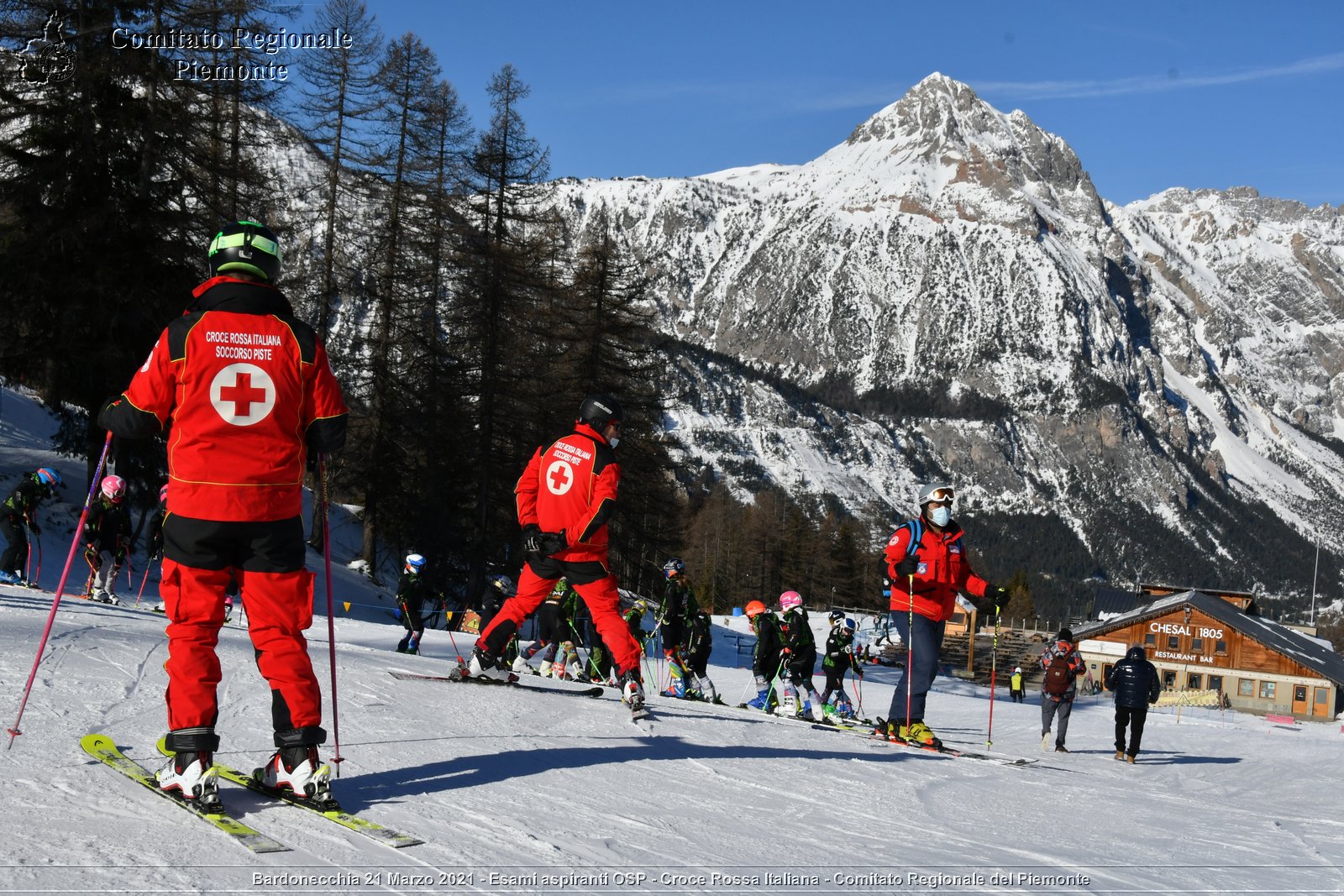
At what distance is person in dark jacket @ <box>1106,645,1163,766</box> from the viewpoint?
16.0m

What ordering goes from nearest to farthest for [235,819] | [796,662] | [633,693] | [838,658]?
[235,819], [633,693], [796,662], [838,658]

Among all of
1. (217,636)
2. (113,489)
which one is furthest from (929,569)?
(113,489)

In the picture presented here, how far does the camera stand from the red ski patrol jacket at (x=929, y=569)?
9195mm

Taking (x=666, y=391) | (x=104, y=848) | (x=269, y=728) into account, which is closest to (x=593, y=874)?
(x=104, y=848)

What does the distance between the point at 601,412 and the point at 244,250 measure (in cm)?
329

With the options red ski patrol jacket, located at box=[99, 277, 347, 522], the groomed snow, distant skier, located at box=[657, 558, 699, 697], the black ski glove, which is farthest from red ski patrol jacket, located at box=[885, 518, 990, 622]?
distant skier, located at box=[657, 558, 699, 697]

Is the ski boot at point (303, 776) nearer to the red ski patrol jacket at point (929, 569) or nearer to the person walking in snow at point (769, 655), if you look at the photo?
the red ski patrol jacket at point (929, 569)

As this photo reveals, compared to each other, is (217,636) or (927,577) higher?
(927,577)

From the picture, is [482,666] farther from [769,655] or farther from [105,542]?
[105,542]

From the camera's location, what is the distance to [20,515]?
14.7m

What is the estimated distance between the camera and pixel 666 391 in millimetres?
43688

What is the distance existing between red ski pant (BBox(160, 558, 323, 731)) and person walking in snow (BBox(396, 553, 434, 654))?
10673 mm

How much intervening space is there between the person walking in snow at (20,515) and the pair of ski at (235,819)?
10781mm

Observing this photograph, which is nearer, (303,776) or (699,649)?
(303,776)
